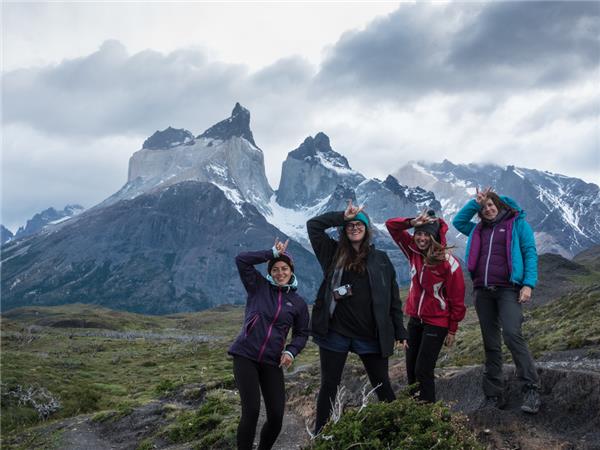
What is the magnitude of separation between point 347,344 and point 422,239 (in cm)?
221

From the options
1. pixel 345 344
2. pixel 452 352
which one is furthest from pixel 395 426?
pixel 452 352

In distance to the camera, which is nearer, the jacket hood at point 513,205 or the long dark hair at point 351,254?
the long dark hair at point 351,254

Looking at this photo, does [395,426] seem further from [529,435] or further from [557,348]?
[557,348]

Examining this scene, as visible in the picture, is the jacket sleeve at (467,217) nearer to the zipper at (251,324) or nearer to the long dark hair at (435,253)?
the long dark hair at (435,253)

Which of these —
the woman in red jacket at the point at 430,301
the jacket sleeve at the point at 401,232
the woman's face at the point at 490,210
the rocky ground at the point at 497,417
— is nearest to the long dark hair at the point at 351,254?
the woman in red jacket at the point at 430,301

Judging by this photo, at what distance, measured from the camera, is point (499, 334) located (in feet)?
27.8

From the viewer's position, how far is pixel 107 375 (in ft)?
113

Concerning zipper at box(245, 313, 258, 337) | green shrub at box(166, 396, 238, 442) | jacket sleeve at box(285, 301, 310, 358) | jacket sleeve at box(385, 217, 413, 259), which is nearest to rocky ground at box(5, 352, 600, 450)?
green shrub at box(166, 396, 238, 442)

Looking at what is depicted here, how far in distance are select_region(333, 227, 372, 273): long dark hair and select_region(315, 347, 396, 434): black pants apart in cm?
136

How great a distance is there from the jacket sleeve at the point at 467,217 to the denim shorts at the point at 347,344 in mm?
3075

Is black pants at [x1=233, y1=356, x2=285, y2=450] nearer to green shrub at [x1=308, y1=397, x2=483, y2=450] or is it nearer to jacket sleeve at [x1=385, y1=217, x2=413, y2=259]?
green shrub at [x1=308, y1=397, x2=483, y2=450]

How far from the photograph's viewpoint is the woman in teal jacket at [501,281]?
26.7ft

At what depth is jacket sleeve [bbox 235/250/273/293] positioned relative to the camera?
8375 mm

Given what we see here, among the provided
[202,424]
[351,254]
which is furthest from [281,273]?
[202,424]
